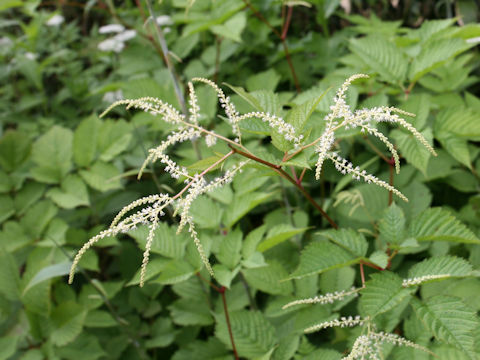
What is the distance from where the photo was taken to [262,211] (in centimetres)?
221

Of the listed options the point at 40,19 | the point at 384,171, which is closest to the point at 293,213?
the point at 384,171

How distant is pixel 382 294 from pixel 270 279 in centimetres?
52

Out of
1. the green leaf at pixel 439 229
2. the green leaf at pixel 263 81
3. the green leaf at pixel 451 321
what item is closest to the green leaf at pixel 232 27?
the green leaf at pixel 263 81

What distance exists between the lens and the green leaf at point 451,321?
38.8 inches

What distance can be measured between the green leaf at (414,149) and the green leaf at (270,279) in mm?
631

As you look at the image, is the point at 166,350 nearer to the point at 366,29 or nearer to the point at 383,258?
the point at 383,258

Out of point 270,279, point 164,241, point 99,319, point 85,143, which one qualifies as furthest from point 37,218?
point 270,279

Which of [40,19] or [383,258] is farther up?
[40,19]

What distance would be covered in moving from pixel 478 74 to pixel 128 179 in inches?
94.7

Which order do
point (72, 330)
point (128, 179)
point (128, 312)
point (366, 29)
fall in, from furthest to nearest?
point (128, 179) → point (366, 29) → point (128, 312) → point (72, 330)

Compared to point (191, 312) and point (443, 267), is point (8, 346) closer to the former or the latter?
point (191, 312)

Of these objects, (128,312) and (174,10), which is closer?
(128,312)

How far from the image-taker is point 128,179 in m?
2.52

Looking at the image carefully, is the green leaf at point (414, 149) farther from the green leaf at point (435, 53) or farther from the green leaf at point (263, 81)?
the green leaf at point (263, 81)
